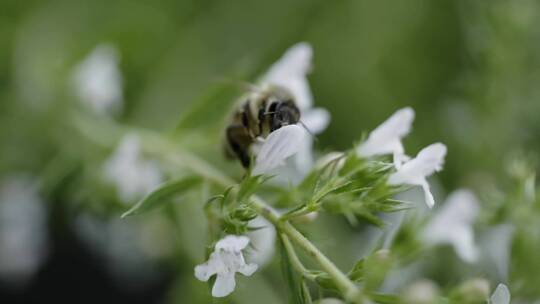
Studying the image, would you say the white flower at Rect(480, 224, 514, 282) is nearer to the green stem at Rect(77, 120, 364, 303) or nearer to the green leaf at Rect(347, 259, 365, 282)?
the green stem at Rect(77, 120, 364, 303)

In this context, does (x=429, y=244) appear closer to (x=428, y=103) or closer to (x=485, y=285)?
(x=485, y=285)

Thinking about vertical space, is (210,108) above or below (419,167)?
above

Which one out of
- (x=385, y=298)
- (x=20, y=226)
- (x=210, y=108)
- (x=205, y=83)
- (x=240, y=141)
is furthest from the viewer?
(x=205, y=83)

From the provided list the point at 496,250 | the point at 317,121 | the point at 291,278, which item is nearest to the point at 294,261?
the point at 291,278

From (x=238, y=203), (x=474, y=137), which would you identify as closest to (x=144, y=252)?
(x=474, y=137)

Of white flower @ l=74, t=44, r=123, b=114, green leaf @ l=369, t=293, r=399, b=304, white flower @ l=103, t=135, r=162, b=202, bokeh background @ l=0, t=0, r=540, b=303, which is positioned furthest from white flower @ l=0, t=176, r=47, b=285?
green leaf @ l=369, t=293, r=399, b=304

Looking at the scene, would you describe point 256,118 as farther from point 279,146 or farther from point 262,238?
point 262,238
